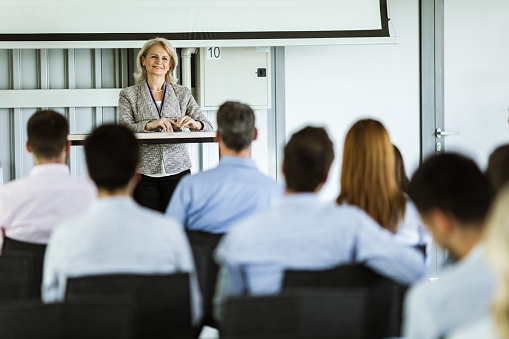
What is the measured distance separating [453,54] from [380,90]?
27.7 inches

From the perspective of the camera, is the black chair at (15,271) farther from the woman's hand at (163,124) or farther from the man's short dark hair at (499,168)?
the woman's hand at (163,124)

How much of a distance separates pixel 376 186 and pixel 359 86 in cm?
392

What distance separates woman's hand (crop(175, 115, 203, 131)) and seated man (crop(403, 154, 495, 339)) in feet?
9.61

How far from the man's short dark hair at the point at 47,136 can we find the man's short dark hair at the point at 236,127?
2.24ft

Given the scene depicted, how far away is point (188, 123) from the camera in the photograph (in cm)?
484

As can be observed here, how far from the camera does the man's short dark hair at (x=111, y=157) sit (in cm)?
239

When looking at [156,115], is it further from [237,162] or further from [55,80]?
[237,162]

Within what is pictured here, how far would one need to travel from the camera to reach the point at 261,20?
605cm

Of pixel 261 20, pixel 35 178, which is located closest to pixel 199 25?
pixel 261 20

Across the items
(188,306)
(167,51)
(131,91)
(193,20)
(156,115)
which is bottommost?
(188,306)

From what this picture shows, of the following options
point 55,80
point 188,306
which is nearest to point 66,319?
point 188,306

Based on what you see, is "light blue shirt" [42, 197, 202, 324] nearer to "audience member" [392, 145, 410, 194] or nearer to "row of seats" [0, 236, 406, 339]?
"row of seats" [0, 236, 406, 339]

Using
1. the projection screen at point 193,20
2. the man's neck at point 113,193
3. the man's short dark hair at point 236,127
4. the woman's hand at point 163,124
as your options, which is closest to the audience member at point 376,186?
the man's short dark hair at point 236,127

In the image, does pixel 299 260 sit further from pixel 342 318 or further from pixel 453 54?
pixel 453 54
